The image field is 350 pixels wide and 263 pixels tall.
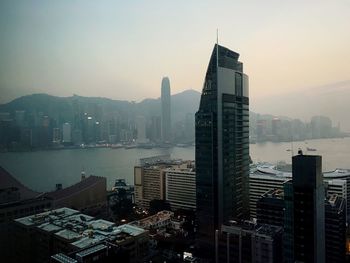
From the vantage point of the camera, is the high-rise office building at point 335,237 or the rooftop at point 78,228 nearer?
the rooftop at point 78,228

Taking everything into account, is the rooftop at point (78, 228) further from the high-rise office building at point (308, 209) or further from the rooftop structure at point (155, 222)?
the high-rise office building at point (308, 209)

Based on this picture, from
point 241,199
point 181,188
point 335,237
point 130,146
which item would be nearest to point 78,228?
point 241,199

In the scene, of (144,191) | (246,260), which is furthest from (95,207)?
(246,260)

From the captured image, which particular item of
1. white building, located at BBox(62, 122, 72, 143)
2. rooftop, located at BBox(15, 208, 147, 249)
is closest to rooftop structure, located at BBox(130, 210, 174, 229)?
rooftop, located at BBox(15, 208, 147, 249)

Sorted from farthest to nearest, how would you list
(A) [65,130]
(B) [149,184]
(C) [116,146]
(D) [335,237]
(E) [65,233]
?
(C) [116,146] < (B) [149,184] < (A) [65,130] < (D) [335,237] < (E) [65,233]

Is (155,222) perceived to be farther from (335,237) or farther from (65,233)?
(335,237)

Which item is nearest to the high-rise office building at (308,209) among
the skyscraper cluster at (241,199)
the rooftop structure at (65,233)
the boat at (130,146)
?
the skyscraper cluster at (241,199)

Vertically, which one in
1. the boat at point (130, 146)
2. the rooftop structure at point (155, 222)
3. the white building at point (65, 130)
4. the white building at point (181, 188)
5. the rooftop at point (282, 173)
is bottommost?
the rooftop structure at point (155, 222)
